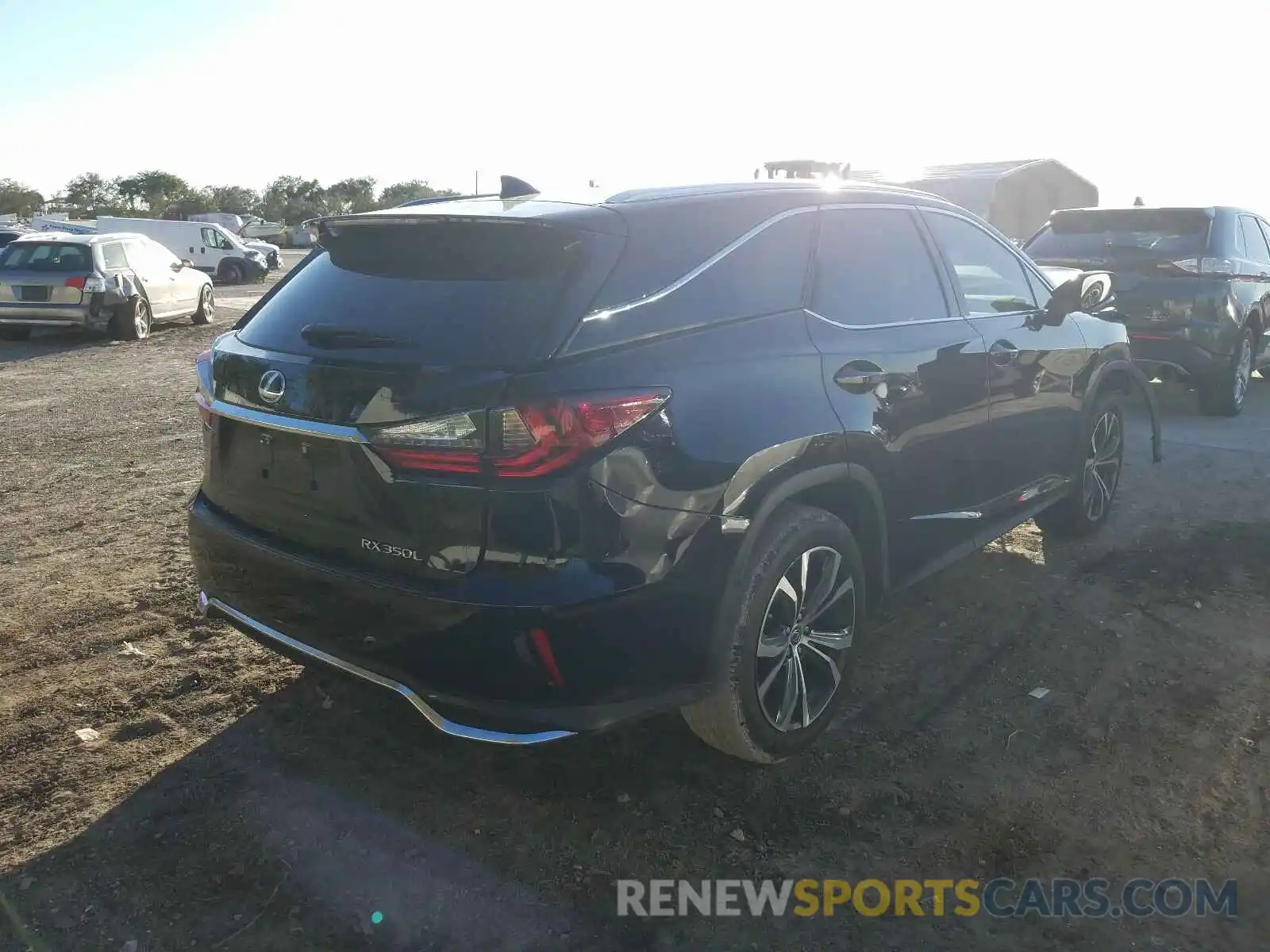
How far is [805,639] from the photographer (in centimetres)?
324

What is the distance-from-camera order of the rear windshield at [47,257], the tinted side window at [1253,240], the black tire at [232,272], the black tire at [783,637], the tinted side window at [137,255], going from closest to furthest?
the black tire at [783,637], the tinted side window at [1253,240], the rear windshield at [47,257], the tinted side window at [137,255], the black tire at [232,272]

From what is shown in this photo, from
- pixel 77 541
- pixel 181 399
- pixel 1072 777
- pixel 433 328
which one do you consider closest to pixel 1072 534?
A: pixel 1072 777

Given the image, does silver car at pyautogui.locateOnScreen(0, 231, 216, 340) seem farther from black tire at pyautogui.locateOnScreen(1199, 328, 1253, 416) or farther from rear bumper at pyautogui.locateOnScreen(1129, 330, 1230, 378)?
black tire at pyautogui.locateOnScreen(1199, 328, 1253, 416)

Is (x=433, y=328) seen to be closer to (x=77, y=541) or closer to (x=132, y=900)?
(x=132, y=900)

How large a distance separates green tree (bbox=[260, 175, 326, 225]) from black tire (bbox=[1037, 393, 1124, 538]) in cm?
8177

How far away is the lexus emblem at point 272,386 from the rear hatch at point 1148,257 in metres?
7.38

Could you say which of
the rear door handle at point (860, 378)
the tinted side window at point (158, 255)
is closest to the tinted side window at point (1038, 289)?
the rear door handle at point (860, 378)

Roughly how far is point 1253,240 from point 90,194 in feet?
301

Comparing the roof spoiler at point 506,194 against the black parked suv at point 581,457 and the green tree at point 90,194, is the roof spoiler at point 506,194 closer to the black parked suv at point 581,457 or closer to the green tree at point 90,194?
the black parked suv at point 581,457

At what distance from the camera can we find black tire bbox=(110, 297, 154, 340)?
14.5m

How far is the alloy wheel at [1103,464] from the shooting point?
535 centimetres

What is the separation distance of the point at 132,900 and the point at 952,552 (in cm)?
303

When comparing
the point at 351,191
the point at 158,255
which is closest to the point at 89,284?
the point at 158,255

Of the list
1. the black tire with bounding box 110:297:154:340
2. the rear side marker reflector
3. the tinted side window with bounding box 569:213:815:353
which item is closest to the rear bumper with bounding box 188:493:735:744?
the rear side marker reflector
